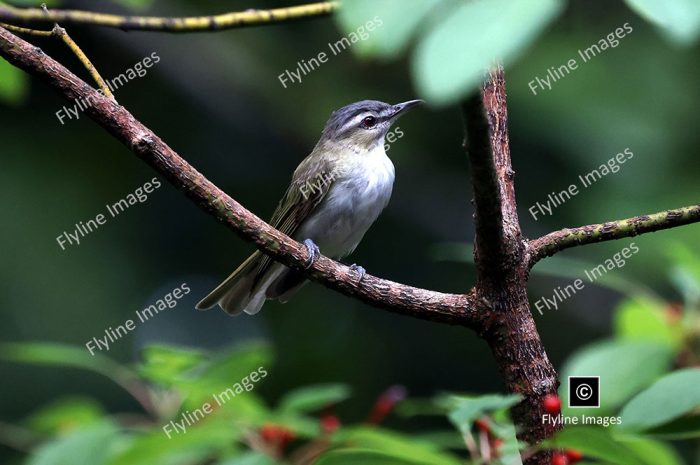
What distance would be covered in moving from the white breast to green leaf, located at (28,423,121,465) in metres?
2.83

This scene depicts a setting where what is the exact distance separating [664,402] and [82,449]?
170 centimetres

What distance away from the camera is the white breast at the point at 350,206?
17.7ft

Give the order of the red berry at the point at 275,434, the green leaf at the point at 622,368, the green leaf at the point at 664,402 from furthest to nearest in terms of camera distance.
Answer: the red berry at the point at 275,434 → the green leaf at the point at 622,368 → the green leaf at the point at 664,402

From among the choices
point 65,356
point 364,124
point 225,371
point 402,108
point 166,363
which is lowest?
point 225,371

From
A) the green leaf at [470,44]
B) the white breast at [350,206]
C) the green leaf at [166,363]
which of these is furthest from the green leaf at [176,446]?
the white breast at [350,206]

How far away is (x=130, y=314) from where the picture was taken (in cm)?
846

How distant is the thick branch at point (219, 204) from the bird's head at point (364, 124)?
3140 mm

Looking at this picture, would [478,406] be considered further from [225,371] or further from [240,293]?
[240,293]

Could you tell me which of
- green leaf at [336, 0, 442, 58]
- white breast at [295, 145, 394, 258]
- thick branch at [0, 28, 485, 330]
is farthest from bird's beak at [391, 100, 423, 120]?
green leaf at [336, 0, 442, 58]

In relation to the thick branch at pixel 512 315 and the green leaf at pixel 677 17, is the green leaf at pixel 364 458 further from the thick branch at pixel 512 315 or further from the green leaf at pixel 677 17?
the green leaf at pixel 677 17

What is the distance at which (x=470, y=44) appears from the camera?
38.6 inches

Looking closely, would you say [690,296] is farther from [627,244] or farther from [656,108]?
[656,108]

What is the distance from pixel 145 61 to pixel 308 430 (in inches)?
227

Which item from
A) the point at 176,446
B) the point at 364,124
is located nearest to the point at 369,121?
the point at 364,124
